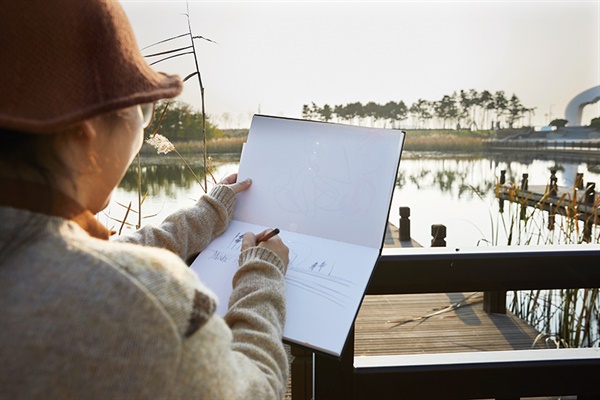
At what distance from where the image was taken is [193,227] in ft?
3.59

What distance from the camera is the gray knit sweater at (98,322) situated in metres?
0.52

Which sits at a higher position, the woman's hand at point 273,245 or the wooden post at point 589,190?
the woman's hand at point 273,245

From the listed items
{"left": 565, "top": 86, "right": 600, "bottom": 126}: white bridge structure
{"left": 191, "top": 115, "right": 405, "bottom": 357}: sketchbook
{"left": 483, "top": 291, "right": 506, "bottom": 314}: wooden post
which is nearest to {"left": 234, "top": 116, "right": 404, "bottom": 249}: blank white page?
{"left": 191, "top": 115, "right": 405, "bottom": 357}: sketchbook

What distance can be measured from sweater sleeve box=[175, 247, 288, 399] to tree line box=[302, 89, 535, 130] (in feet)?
3.02

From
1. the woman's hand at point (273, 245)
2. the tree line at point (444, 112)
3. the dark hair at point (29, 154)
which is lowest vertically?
the woman's hand at point (273, 245)

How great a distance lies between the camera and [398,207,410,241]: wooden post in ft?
20.5

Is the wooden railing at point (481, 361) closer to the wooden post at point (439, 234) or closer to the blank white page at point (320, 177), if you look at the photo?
the blank white page at point (320, 177)

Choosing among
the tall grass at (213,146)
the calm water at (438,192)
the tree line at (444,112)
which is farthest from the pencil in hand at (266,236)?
the tree line at (444,112)

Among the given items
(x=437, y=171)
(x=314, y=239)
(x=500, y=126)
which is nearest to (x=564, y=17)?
(x=500, y=126)

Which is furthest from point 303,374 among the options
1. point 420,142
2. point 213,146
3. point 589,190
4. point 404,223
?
point 404,223

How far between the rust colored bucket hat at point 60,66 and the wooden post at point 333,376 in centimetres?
73

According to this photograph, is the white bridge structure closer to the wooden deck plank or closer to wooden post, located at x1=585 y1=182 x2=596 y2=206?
wooden post, located at x1=585 y1=182 x2=596 y2=206

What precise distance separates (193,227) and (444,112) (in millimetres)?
Answer: 2681

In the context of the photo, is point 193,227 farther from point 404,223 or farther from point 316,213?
point 404,223
